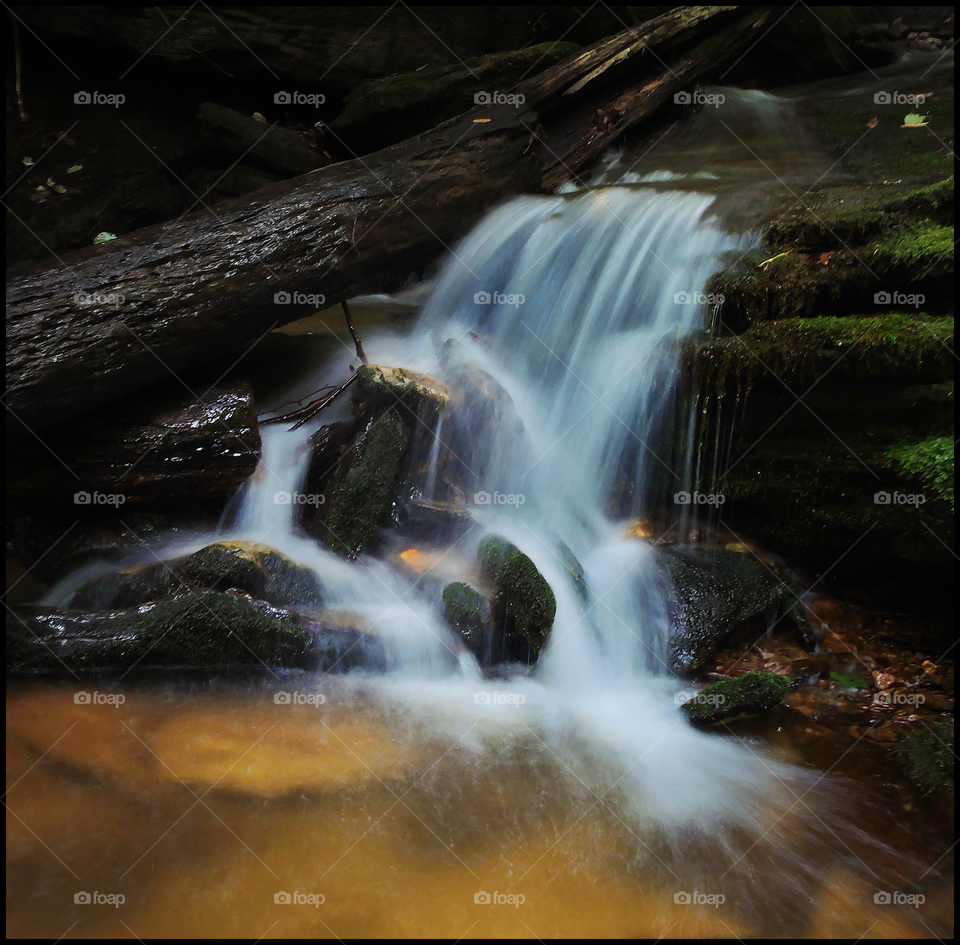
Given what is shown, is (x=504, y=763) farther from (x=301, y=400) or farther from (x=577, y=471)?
(x=301, y=400)

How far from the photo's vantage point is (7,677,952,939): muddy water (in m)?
2.50

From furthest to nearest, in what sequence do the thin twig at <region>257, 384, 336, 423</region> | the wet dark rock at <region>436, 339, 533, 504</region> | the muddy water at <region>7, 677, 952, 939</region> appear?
1. the thin twig at <region>257, 384, 336, 423</region>
2. the wet dark rock at <region>436, 339, 533, 504</region>
3. the muddy water at <region>7, 677, 952, 939</region>

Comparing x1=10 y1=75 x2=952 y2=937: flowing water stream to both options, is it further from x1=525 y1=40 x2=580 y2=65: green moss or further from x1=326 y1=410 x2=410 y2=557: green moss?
x1=525 y1=40 x2=580 y2=65: green moss

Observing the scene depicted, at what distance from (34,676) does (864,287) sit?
542 cm

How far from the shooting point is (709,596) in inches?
176

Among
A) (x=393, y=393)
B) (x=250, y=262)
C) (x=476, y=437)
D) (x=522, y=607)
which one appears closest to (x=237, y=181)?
(x=250, y=262)

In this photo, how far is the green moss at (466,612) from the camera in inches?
160

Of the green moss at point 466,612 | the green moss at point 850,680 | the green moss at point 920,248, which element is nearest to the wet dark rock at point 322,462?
the green moss at point 466,612

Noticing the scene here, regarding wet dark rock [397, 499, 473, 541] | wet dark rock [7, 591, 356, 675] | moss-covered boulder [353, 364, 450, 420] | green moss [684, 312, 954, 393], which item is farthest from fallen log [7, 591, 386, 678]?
green moss [684, 312, 954, 393]

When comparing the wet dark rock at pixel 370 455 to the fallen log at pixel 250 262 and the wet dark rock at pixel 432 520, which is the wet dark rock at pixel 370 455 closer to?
the wet dark rock at pixel 432 520

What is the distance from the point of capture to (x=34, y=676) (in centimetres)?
362

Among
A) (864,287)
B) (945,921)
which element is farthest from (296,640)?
(864,287)

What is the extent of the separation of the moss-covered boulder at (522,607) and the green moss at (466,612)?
0.30 ft

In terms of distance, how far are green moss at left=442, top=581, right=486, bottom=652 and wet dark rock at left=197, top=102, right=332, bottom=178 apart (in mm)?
6226
